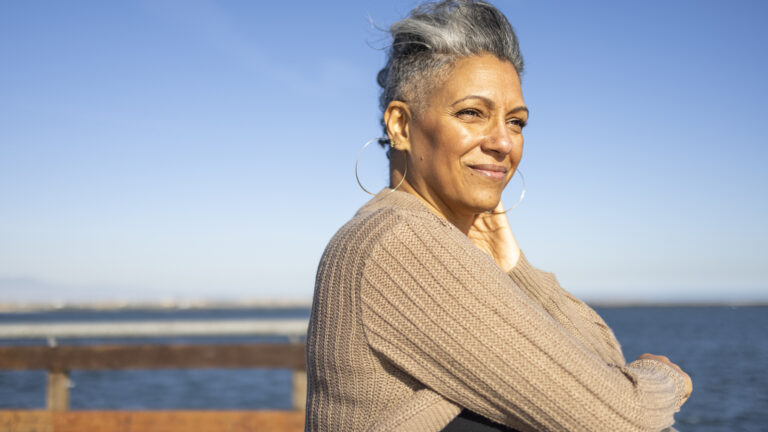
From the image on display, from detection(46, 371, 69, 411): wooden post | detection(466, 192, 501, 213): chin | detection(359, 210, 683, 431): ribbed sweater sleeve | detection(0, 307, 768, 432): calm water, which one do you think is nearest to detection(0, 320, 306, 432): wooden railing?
detection(46, 371, 69, 411): wooden post

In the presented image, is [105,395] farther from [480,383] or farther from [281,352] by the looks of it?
[480,383]

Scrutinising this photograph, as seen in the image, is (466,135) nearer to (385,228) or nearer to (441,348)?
(385,228)

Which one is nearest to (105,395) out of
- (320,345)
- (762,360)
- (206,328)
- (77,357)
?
(206,328)

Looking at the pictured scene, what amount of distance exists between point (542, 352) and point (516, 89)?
2.01ft

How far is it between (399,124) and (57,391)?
2.96 metres

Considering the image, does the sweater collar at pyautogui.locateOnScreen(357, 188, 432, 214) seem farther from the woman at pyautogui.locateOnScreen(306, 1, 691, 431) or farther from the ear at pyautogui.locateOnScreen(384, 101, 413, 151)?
the ear at pyautogui.locateOnScreen(384, 101, 413, 151)

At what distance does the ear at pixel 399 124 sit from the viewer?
129 cm

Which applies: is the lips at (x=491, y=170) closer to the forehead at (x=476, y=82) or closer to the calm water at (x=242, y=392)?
the forehead at (x=476, y=82)

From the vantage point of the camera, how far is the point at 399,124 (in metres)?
1.31

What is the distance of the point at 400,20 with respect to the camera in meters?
1.32

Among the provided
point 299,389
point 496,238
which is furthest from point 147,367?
point 496,238

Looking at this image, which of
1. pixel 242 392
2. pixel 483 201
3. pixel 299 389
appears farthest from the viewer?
pixel 242 392

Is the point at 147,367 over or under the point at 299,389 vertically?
over

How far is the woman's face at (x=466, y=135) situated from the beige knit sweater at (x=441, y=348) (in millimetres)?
227
